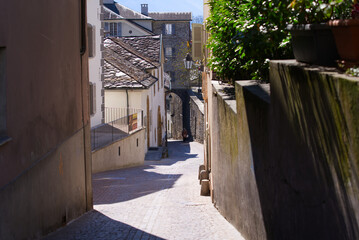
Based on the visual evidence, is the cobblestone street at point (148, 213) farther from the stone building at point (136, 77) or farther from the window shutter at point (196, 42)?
the stone building at point (136, 77)

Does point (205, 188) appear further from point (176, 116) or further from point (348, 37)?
point (176, 116)

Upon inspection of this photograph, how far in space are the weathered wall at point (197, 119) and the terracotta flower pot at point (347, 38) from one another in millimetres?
37877

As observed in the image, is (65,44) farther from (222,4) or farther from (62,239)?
(62,239)

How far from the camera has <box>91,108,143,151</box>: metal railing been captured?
22.3 m

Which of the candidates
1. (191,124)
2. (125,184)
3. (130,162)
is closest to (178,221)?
(125,184)

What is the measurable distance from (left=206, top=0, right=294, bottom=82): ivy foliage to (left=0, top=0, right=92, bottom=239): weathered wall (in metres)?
2.82

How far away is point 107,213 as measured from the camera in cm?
1176

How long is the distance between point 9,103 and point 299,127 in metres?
3.66

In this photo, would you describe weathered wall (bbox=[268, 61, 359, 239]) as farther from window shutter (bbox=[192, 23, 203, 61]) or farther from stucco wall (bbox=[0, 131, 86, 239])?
window shutter (bbox=[192, 23, 203, 61])

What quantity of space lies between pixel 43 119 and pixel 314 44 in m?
4.92

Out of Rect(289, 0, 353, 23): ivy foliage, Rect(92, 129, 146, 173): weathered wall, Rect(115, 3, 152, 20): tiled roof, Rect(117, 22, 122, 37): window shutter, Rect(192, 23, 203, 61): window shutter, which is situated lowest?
Rect(92, 129, 146, 173): weathered wall

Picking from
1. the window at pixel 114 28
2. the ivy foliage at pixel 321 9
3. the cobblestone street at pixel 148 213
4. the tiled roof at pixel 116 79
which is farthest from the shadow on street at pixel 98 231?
the window at pixel 114 28

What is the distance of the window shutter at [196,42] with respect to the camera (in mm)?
20953

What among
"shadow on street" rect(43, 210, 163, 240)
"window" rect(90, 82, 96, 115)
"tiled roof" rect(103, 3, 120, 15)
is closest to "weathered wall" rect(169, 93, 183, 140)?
"tiled roof" rect(103, 3, 120, 15)
